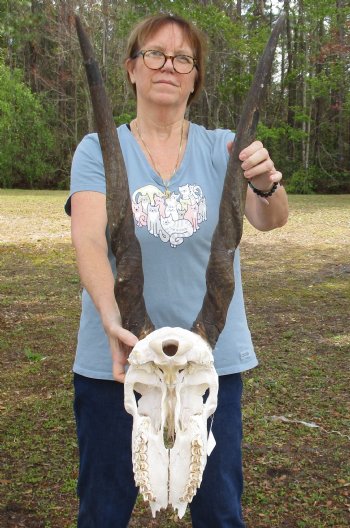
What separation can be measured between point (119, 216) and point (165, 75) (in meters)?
0.66

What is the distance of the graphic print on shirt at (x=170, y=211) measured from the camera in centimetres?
261

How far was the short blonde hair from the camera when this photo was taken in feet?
8.95

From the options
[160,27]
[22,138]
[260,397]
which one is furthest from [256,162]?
[22,138]

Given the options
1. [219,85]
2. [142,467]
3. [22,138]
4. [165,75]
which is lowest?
[22,138]

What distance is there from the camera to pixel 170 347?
208 centimetres

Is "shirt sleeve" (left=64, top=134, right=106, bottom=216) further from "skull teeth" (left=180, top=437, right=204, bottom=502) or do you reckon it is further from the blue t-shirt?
"skull teeth" (left=180, top=437, right=204, bottom=502)

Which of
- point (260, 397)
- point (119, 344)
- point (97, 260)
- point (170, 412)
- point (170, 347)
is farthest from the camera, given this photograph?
point (260, 397)

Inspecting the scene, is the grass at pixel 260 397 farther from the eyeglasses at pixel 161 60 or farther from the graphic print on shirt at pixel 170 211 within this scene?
the eyeglasses at pixel 161 60

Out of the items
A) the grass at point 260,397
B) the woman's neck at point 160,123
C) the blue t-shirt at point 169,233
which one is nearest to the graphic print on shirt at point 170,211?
the blue t-shirt at point 169,233

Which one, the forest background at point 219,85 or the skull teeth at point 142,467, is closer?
the skull teeth at point 142,467

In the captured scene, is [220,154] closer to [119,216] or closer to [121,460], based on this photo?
[119,216]

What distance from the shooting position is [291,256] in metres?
14.0

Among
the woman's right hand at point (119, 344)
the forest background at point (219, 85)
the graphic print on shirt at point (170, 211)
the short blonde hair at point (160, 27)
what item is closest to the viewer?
the woman's right hand at point (119, 344)

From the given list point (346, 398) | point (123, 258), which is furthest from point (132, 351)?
point (346, 398)
